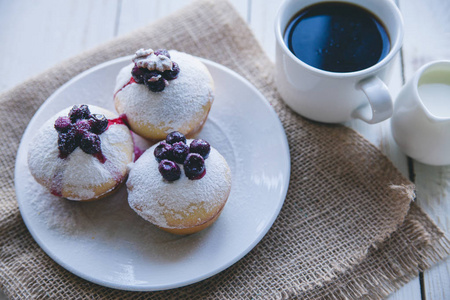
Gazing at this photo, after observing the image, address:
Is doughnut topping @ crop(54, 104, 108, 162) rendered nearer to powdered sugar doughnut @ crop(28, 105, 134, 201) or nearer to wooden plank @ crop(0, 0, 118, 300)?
powdered sugar doughnut @ crop(28, 105, 134, 201)

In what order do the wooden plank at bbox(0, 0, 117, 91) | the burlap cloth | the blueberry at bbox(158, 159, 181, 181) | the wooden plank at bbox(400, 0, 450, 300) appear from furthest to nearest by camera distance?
the wooden plank at bbox(0, 0, 117, 91)
the wooden plank at bbox(400, 0, 450, 300)
the burlap cloth
the blueberry at bbox(158, 159, 181, 181)

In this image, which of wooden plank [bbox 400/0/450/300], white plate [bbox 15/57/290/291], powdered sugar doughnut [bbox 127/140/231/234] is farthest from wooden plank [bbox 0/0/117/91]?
wooden plank [bbox 400/0/450/300]

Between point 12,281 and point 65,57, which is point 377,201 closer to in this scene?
point 12,281

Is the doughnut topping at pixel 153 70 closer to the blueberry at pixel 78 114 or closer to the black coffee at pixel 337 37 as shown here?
the blueberry at pixel 78 114

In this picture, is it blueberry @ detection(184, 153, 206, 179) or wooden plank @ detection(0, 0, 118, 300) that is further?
wooden plank @ detection(0, 0, 118, 300)

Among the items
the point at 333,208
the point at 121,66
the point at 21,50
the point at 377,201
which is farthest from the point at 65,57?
the point at 377,201

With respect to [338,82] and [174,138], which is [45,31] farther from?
[338,82]

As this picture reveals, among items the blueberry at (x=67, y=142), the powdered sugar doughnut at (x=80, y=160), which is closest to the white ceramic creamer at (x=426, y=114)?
the powdered sugar doughnut at (x=80, y=160)
